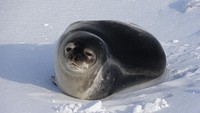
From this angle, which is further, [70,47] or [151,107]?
[70,47]

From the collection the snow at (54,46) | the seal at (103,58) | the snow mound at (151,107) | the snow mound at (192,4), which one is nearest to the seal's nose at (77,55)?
the seal at (103,58)

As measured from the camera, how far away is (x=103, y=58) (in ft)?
14.8

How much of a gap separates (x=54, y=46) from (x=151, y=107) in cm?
221

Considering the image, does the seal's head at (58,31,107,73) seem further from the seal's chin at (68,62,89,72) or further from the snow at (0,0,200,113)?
the snow at (0,0,200,113)

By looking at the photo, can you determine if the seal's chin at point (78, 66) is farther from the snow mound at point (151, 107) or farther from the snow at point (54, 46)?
the snow mound at point (151, 107)

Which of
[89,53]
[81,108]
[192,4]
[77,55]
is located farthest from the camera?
[192,4]

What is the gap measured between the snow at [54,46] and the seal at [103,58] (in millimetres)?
99

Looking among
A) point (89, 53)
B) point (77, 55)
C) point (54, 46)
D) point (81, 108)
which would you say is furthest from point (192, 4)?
point (81, 108)

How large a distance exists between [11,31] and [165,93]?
8.38 ft

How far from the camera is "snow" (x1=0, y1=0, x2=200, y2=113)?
4.02 metres

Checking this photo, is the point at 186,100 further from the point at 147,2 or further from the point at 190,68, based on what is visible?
the point at 147,2

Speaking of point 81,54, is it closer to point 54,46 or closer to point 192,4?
point 54,46

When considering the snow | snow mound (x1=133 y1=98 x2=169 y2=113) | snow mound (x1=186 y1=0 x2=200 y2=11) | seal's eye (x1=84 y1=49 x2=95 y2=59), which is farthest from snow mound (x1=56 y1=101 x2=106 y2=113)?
snow mound (x1=186 y1=0 x2=200 y2=11)

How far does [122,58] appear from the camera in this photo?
15.6 ft
